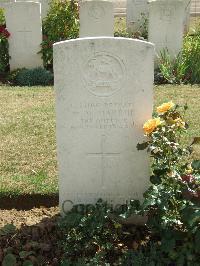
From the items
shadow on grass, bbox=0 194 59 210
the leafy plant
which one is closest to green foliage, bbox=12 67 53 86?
shadow on grass, bbox=0 194 59 210

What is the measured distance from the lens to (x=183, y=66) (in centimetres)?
895

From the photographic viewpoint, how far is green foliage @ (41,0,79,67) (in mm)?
10008

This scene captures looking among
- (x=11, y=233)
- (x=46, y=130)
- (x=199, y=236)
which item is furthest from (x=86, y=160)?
(x=46, y=130)

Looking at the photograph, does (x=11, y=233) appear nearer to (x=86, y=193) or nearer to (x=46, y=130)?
(x=86, y=193)

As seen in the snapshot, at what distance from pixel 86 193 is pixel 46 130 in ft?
7.84

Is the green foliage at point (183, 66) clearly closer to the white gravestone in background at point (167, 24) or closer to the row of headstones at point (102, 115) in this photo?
the white gravestone in background at point (167, 24)

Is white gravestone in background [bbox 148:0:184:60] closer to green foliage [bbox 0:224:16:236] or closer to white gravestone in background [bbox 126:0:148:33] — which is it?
white gravestone in background [bbox 126:0:148:33]

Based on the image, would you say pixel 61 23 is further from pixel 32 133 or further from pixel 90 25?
pixel 32 133

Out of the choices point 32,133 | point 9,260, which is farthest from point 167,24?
point 9,260

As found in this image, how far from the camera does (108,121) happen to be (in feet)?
12.1

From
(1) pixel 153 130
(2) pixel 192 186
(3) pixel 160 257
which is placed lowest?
(3) pixel 160 257

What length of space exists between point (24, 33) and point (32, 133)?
392 centimetres

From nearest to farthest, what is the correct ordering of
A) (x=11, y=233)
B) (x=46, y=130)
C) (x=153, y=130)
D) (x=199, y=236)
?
(x=199, y=236)
(x=153, y=130)
(x=11, y=233)
(x=46, y=130)

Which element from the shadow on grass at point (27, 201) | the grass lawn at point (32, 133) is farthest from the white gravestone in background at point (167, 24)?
the shadow on grass at point (27, 201)
